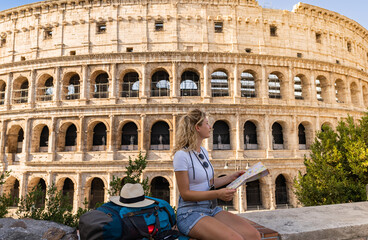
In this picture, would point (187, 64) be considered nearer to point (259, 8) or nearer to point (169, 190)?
point (259, 8)

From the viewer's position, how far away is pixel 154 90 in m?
19.2

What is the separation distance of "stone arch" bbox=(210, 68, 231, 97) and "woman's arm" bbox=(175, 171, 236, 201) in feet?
56.9

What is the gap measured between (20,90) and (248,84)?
68.5 feet

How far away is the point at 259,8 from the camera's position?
66.2 ft

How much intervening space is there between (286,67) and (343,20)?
9.68 m

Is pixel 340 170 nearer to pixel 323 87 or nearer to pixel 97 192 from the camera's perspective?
pixel 323 87

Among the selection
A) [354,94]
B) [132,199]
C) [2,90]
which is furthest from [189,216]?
Result: [354,94]

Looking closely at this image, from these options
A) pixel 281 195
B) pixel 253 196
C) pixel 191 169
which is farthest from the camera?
pixel 281 195

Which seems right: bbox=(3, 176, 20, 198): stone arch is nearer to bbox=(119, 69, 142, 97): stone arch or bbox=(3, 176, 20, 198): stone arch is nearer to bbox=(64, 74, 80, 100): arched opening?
bbox=(64, 74, 80, 100): arched opening

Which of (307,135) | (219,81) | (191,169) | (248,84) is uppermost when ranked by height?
(219,81)

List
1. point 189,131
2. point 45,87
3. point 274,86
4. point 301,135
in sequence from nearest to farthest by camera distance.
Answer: point 189,131, point 45,87, point 301,135, point 274,86

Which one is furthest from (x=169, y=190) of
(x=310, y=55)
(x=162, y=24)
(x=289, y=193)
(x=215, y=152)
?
(x=310, y=55)

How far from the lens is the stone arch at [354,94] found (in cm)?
2261

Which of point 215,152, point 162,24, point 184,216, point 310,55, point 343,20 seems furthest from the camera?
point 343,20
